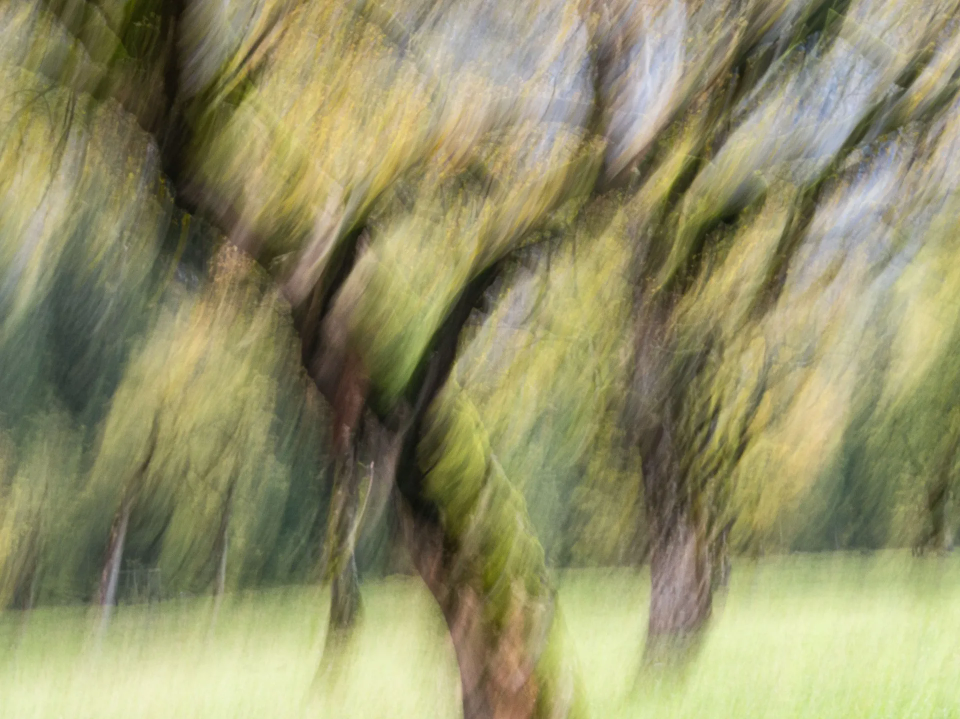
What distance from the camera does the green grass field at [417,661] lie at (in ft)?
11.6

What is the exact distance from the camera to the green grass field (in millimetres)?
3531

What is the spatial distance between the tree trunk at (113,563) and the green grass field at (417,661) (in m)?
0.13

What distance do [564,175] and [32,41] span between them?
1322 millimetres

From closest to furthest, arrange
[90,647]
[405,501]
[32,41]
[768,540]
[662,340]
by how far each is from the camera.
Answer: [32,41]
[405,501]
[662,340]
[90,647]
[768,540]

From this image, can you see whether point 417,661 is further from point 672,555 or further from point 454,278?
point 454,278

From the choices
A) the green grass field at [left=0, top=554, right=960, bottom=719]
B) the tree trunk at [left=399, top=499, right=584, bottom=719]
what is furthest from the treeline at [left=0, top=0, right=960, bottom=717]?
the green grass field at [left=0, top=554, right=960, bottom=719]

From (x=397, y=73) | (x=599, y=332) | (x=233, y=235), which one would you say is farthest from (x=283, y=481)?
(x=397, y=73)

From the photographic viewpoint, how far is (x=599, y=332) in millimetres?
3586

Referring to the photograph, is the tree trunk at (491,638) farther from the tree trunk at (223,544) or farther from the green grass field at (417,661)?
the tree trunk at (223,544)

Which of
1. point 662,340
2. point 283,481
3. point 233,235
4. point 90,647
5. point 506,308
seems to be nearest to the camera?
point 233,235

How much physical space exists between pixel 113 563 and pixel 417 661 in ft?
4.22

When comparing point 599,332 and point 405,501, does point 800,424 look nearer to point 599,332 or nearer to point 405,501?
point 599,332

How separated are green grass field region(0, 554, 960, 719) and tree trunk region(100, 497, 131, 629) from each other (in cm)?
13

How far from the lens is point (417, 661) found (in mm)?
3822
